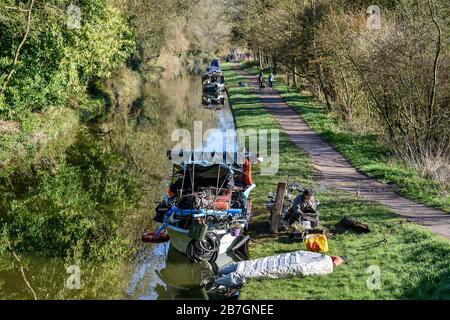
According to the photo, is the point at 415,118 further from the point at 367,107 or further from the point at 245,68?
the point at 245,68

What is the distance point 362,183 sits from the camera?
19109 millimetres

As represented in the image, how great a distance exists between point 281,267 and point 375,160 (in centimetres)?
1092

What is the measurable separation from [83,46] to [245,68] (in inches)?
2054

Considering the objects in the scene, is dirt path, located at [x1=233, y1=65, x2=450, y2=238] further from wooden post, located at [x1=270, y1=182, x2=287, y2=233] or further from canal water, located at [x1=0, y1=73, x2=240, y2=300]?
canal water, located at [x1=0, y1=73, x2=240, y2=300]

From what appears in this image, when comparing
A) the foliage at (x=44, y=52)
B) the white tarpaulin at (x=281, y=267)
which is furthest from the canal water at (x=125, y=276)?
the foliage at (x=44, y=52)

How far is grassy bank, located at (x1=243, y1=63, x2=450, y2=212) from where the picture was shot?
17.0 meters

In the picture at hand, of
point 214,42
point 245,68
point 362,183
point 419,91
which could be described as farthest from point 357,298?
point 214,42

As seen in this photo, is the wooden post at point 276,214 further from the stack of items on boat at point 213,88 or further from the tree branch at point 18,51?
the stack of items on boat at point 213,88

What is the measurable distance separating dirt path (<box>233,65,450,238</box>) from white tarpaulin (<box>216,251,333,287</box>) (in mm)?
3603

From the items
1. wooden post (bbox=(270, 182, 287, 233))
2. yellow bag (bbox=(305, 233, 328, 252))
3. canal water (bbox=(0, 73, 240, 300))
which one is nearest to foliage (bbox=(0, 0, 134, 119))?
canal water (bbox=(0, 73, 240, 300))

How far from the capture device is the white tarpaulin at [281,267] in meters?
12.0

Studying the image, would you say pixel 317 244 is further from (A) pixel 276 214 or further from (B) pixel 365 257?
(A) pixel 276 214

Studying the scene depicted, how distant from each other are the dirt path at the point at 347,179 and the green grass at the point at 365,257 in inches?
23.2

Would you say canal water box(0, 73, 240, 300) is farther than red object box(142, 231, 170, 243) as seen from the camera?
No
